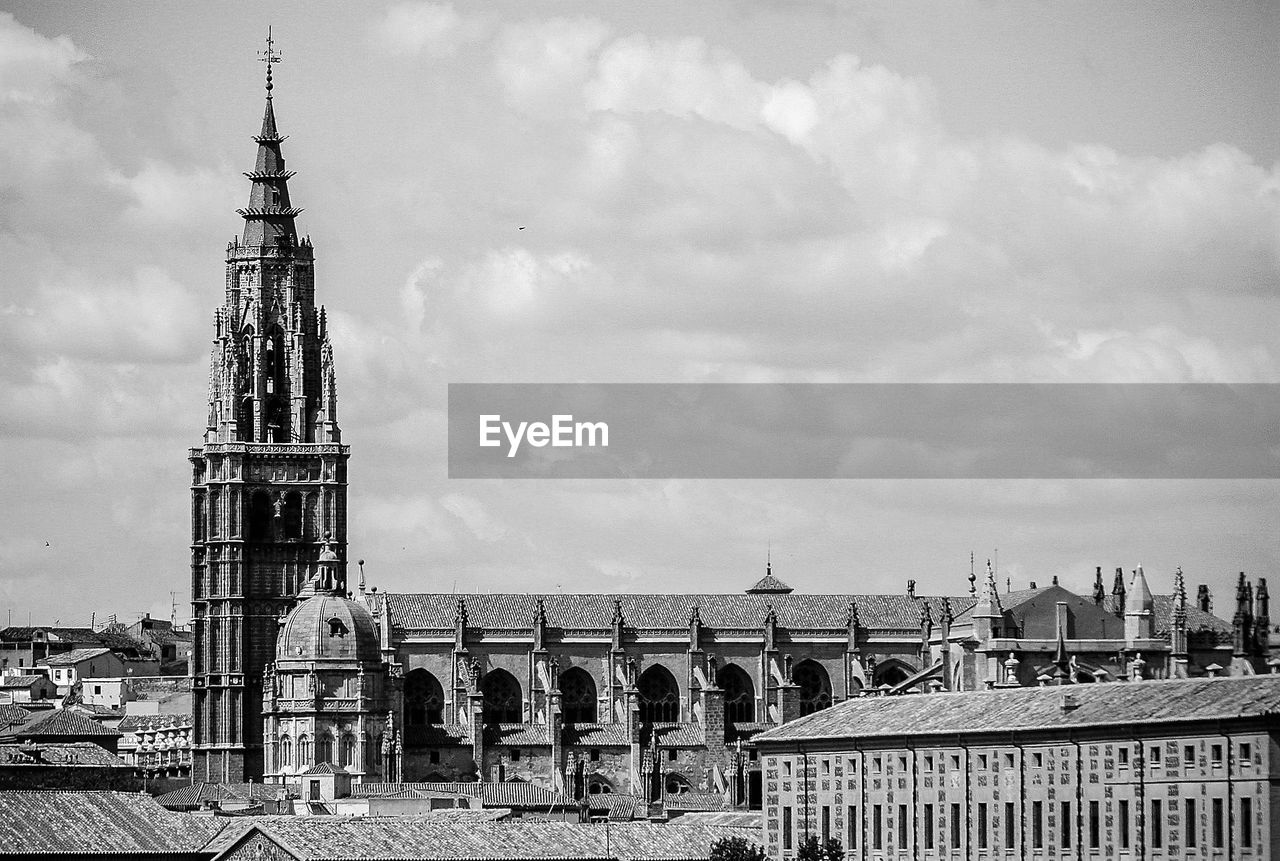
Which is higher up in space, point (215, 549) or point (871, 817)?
point (215, 549)

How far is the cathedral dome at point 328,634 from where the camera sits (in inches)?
7470

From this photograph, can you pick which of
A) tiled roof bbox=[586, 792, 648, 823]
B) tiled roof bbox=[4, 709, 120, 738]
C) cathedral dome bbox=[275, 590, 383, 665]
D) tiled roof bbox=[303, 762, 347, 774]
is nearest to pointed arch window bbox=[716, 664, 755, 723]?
tiled roof bbox=[586, 792, 648, 823]

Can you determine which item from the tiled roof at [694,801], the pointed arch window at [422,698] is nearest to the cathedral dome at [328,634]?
the pointed arch window at [422,698]

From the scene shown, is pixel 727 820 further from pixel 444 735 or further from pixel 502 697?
pixel 502 697

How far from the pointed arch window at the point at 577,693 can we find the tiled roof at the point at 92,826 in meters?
49.9

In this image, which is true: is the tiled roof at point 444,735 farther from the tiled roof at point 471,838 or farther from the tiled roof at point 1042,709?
the tiled roof at point 1042,709

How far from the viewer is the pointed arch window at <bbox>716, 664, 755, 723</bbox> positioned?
19838 cm

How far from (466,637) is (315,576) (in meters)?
9.13

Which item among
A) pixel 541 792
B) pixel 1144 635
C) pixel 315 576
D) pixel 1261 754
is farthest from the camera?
pixel 315 576

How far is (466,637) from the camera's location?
195 metres

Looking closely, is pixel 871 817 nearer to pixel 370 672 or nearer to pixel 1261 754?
pixel 1261 754

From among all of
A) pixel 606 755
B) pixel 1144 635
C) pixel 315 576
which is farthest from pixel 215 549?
pixel 1144 635

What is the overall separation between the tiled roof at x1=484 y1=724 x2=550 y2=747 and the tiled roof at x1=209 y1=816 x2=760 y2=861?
129ft

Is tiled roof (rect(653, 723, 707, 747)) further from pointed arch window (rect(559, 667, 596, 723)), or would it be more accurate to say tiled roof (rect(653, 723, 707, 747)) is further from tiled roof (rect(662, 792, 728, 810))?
tiled roof (rect(662, 792, 728, 810))
